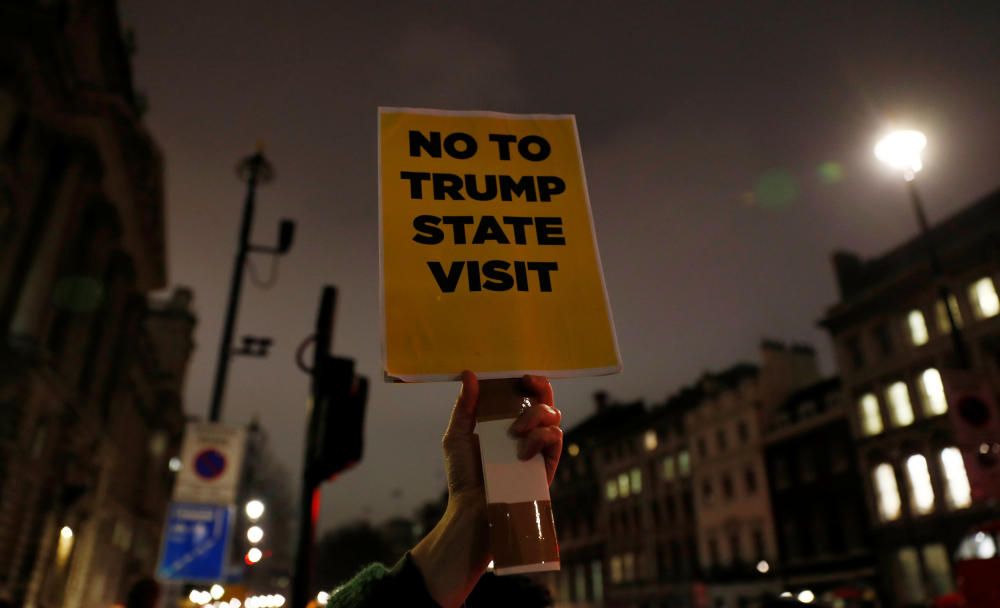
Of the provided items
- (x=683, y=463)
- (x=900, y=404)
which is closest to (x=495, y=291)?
(x=900, y=404)

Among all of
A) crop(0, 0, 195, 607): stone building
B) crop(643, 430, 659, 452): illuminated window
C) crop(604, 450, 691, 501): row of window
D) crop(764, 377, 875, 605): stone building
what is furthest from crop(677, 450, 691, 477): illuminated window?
crop(0, 0, 195, 607): stone building

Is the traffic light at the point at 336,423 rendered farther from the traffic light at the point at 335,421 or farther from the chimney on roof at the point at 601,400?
the chimney on roof at the point at 601,400

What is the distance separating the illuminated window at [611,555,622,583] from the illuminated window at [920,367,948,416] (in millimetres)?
31060

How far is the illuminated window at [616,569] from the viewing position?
5792cm

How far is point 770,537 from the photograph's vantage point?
41906mm

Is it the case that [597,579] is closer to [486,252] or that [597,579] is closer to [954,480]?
[954,480]

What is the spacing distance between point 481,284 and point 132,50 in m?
39.8

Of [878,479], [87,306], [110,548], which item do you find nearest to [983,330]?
[878,479]

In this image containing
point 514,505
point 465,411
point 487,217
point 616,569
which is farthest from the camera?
point 616,569

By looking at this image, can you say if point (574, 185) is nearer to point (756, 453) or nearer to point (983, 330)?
point (983, 330)

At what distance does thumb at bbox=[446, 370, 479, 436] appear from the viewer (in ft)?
6.58

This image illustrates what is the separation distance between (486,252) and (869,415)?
39703 millimetres

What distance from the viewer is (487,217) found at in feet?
8.20

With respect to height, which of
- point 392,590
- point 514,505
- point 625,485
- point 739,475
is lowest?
point 392,590
